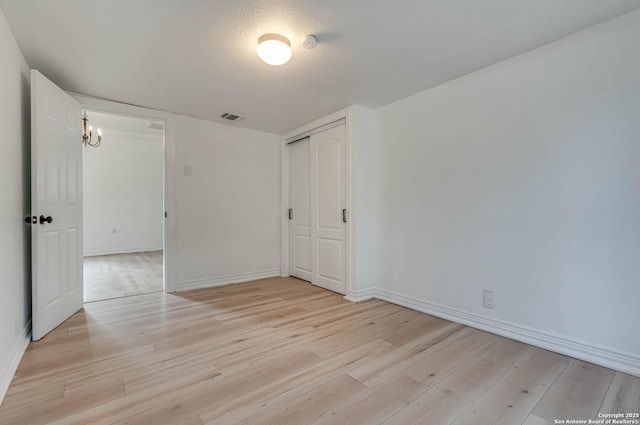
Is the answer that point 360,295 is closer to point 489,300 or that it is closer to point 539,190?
point 489,300

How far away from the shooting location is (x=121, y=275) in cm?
441

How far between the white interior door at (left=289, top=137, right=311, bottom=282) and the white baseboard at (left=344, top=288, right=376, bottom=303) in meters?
0.96

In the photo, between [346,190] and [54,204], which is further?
[346,190]

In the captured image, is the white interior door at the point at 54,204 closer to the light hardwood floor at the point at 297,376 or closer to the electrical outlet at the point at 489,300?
the light hardwood floor at the point at 297,376

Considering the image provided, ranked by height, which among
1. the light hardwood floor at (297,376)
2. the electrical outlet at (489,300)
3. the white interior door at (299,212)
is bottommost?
the light hardwood floor at (297,376)

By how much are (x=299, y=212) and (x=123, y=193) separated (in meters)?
4.87

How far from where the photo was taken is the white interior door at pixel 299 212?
408 centimetres

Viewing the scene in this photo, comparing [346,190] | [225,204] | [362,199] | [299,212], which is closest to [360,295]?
[362,199]

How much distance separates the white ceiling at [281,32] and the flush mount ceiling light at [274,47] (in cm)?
4

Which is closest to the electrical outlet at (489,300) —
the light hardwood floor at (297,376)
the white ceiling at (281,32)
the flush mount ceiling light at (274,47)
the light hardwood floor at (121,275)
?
the light hardwood floor at (297,376)

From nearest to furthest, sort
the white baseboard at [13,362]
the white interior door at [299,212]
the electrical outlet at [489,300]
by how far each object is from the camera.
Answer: the white baseboard at [13,362] → the electrical outlet at [489,300] → the white interior door at [299,212]

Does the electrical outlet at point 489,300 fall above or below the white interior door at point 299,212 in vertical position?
below

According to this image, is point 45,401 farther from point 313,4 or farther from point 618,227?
point 618,227

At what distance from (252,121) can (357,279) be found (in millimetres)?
2400
